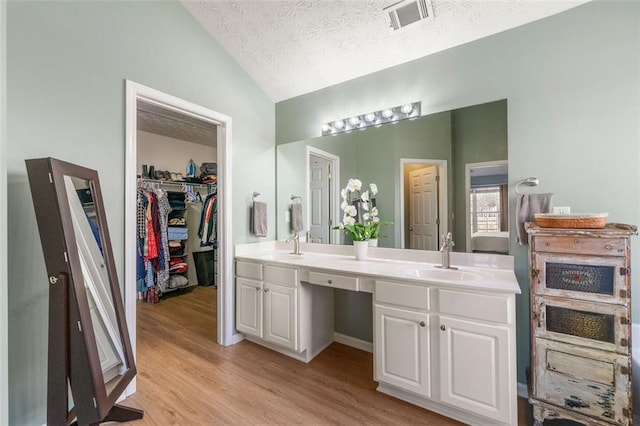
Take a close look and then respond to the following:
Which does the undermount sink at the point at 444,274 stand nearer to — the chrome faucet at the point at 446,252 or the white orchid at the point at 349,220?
the chrome faucet at the point at 446,252

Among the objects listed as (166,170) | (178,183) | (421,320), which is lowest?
(421,320)

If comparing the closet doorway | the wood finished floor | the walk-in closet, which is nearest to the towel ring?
the wood finished floor

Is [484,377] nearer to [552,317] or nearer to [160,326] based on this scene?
[552,317]

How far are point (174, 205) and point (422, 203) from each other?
12.0 ft

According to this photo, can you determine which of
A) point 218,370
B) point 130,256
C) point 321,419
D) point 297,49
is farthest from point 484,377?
point 297,49

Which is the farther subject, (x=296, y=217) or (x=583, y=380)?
(x=296, y=217)

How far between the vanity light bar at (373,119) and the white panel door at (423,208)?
0.49 m

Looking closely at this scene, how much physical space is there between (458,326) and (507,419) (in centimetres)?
51

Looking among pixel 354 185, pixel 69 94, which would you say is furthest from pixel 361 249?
pixel 69 94

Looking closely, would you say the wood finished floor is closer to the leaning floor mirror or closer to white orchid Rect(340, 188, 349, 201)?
the leaning floor mirror

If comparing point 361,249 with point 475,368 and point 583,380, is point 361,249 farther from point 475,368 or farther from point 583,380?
point 583,380

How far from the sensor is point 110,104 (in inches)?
74.8

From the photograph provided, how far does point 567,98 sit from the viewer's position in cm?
180

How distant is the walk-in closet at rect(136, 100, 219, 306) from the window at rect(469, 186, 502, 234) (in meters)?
2.92
